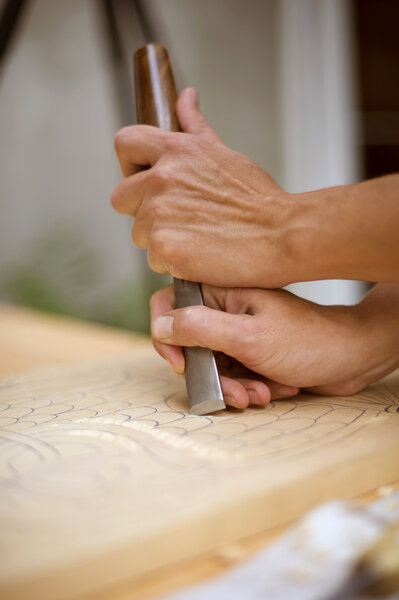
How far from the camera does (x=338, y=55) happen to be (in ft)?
7.18

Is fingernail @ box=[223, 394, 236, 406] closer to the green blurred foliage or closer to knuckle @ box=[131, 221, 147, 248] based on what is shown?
knuckle @ box=[131, 221, 147, 248]

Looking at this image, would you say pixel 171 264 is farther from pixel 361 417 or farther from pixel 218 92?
pixel 218 92

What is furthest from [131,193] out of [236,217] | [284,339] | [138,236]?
[284,339]

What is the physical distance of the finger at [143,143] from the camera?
0.62m

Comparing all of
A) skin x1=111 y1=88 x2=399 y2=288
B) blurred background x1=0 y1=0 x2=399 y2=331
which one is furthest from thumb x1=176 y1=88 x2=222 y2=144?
blurred background x1=0 y1=0 x2=399 y2=331

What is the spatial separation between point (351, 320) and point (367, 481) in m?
0.22

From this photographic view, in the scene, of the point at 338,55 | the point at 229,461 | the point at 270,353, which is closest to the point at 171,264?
the point at 270,353

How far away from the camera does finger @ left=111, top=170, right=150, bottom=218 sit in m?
0.62

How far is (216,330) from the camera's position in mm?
536

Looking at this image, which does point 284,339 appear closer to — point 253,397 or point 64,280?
point 253,397

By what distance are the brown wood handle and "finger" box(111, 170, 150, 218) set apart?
0.27 ft

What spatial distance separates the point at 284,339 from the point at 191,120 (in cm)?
30

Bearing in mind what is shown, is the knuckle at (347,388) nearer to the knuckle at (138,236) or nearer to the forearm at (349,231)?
the forearm at (349,231)

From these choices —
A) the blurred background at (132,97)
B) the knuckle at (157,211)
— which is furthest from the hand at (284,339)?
the blurred background at (132,97)
